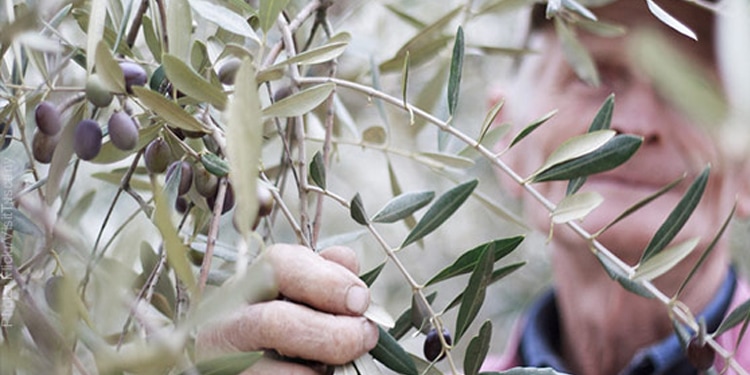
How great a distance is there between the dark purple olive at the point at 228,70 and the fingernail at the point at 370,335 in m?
0.16

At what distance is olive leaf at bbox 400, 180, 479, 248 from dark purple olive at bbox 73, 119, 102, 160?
0.64 feet

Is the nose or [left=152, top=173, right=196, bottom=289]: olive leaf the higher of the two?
[left=152, top=173, right=196, bottom=289]: olive leaf

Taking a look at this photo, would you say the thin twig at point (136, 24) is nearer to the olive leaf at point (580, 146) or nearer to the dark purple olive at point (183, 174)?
the dark purple olive at point (183, 174)

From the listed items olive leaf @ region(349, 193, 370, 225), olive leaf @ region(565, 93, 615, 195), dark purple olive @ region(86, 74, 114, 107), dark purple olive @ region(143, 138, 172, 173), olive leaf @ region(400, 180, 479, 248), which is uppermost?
dark purple olive @ region(86, 74, 114, 107)

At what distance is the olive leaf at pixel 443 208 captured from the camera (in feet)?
1.74

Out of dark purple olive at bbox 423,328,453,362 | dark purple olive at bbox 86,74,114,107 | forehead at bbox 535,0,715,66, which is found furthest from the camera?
forehead at bbox 535,0,715,66

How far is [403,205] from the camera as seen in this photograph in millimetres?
538

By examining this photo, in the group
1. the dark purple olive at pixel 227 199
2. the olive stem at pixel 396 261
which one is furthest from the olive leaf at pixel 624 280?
the dark purple olive at pixel 227 199

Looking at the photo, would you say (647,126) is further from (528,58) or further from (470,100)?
(470,100)

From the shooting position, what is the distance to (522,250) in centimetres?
276

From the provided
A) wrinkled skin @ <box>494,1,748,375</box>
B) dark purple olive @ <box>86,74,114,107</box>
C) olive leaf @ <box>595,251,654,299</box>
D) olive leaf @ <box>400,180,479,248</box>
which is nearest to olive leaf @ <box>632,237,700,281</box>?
olive leaf @ <box>595,251,654,299</box>

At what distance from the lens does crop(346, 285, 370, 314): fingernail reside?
491mm

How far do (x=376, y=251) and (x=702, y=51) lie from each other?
113 centimetres

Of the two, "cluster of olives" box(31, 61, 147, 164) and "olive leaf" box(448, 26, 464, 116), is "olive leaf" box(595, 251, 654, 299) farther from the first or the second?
"cluster of olives" box(31, 61, 147, 164)
